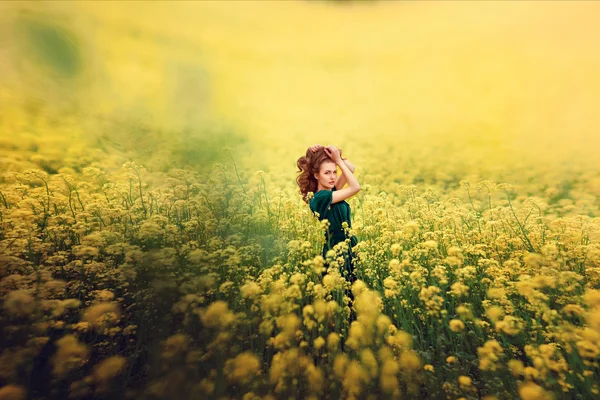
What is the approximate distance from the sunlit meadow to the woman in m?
0.20

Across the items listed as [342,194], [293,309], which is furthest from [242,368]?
[342,194]

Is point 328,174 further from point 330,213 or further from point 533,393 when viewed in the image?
point 533,393

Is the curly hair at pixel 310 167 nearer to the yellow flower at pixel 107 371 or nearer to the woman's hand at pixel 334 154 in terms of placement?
the woman's hand at pixel 334 154

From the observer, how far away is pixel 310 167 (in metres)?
3.21

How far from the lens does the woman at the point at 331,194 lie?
2.96 meters

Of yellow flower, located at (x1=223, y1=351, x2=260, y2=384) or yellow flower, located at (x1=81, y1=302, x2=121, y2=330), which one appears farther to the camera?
yellow flower, located at (x1=81, y1=302, x2=121, y2=330)

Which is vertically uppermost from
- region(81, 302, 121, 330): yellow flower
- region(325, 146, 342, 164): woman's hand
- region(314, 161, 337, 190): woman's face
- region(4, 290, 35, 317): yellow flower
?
region(325, 146, 342, 164): woman's hand

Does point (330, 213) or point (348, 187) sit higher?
point (348, 187)

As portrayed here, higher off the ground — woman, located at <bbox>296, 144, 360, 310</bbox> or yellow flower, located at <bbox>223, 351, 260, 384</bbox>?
woman, located at <bbox>296, 144, 360, 310</bbox>

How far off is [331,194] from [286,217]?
1183 mm

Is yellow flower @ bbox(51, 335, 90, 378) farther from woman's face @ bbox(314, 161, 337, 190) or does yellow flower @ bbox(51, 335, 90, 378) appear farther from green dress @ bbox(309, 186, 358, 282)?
woman's face @ bbox(314, 161, 337, 190)

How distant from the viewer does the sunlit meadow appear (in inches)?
83.4

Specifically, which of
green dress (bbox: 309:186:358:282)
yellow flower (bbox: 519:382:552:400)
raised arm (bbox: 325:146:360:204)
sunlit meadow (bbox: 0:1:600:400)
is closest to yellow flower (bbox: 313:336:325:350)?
sunlit meadow (bbox: 0:1:600:400)

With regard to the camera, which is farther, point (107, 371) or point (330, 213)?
point (330, 213)
